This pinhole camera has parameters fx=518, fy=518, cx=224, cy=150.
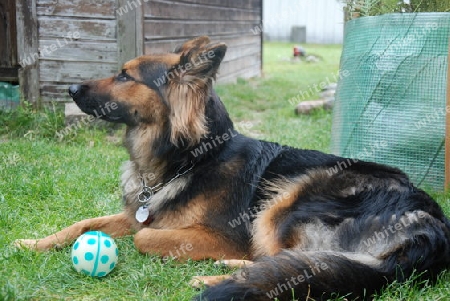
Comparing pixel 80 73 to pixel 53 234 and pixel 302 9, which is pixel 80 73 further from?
pixel 302 9

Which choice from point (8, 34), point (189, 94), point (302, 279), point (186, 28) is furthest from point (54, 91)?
point (302, 279)

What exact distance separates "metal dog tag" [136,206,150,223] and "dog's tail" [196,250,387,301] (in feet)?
4.19

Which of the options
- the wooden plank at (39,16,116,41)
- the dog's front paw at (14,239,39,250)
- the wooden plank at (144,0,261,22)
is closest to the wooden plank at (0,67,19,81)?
the wooden plank at (39,16,116,41)

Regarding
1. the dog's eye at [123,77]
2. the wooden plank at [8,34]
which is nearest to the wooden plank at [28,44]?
the wooden plank at [8,34]

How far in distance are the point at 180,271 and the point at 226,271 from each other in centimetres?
30

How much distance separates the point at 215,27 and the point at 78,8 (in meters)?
5.81

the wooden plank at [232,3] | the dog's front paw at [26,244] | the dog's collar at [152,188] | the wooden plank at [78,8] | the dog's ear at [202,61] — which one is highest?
the wooden plank at [232,3]

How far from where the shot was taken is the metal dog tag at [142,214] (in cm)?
380

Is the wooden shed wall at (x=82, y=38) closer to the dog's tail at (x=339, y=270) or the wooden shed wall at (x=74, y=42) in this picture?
the wooden shed wall at (x=74, y=42)

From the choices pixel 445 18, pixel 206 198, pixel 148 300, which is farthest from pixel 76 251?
pixel 445 18

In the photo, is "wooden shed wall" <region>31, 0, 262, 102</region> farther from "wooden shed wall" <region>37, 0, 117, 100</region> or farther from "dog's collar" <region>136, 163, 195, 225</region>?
"dog's collar" <region>136, 163, 195, 225</region>

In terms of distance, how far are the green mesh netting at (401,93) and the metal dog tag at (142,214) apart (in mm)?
2631

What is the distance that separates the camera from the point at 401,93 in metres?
5.14

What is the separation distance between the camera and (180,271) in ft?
11.1
